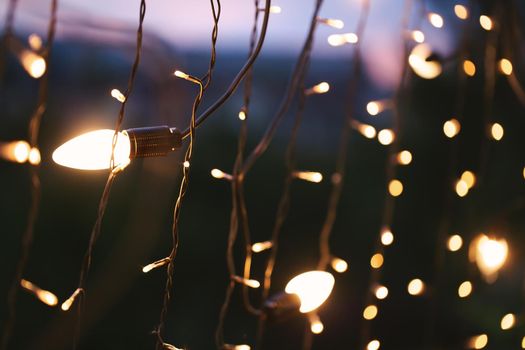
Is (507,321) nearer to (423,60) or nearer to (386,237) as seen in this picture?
(386,237)

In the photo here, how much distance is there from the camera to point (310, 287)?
3.14 ft

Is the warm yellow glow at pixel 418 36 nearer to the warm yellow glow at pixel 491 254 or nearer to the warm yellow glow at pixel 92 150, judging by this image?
the warm yellow glow at pixel 491 254

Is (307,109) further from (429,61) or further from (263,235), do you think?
(429,61)

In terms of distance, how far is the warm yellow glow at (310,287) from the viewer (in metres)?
0.94

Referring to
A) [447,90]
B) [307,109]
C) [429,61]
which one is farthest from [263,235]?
[429,61]

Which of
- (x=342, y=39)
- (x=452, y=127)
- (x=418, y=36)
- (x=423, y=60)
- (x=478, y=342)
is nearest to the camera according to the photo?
(x=342, y=39)

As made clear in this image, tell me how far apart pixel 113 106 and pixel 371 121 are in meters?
1.26

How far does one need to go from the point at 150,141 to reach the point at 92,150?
0.26ft

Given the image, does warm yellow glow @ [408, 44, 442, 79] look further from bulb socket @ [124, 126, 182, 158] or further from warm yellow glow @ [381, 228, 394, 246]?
bulb socket @ [124, 126, 182, 158]

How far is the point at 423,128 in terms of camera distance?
286 centimetres

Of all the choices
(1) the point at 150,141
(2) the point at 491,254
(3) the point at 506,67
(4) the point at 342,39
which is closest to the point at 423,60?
(3) the point at 506,67

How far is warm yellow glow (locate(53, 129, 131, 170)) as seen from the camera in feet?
2.27

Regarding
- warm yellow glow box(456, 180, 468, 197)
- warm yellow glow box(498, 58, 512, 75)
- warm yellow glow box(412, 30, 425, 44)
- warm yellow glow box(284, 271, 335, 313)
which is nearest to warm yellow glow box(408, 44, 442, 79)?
warm yellow glow box(412, 30, 425, 44)

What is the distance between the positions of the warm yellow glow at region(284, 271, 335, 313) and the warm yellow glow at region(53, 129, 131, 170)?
1.26ft
